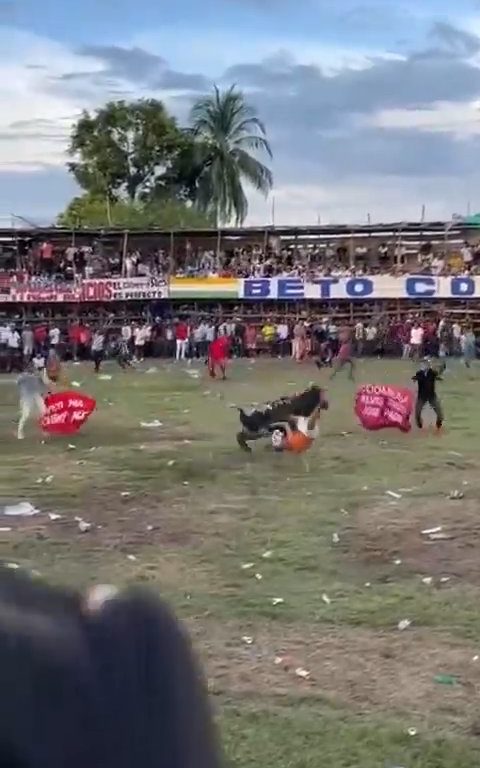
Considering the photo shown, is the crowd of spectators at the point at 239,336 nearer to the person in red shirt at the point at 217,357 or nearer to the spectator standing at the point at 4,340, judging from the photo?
the spectator standing at the point at 4,340

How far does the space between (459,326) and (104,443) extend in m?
27.2

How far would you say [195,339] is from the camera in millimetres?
44500

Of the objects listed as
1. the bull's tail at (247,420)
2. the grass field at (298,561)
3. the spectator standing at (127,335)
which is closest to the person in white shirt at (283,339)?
the spectator standing at (127,335)

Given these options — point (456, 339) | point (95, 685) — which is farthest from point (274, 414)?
point (456, 339)

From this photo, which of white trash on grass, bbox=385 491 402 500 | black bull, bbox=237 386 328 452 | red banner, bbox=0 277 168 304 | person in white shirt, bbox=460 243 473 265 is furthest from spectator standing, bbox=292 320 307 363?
white trash on grass, bbox=385 491 402 500

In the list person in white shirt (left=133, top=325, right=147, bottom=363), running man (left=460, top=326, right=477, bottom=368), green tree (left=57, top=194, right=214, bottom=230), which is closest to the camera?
running man (left=460, top=326, right=477, bottom=368)

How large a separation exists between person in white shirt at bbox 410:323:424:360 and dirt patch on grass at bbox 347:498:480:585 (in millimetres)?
29254

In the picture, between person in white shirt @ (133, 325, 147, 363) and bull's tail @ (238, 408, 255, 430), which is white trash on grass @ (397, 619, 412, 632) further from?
person in white shirt @ (133, 325, 147, 363)

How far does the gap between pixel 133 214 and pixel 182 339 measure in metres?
14.3

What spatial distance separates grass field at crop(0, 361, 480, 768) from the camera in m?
6.85

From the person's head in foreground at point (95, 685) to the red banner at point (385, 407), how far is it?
62.0 ft

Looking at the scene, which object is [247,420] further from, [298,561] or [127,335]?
[127,335]

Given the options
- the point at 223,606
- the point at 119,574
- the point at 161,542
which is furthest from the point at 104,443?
the point at 223,606

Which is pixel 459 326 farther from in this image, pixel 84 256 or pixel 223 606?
pixel 223 606
